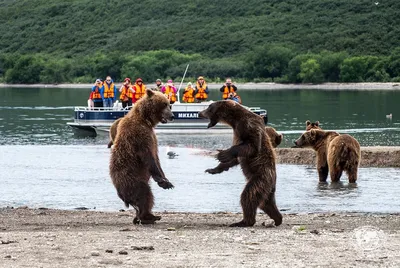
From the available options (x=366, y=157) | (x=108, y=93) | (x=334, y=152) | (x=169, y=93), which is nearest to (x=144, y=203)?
(x=334, y=152)

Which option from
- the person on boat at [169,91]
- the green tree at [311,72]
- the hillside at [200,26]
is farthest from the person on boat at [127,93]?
the hillside at [200,26]

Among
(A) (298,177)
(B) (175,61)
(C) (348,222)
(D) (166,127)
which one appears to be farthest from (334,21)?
(C) (348,222)

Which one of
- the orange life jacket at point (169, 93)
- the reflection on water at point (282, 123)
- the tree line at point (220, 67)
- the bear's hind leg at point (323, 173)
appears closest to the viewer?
the bear's hind leg at point (323, 173)

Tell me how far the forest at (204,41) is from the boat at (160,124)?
196ft

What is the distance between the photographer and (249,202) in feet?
33.7

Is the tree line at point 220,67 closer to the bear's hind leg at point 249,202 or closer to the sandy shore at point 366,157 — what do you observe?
the sandy shore at point 366,157

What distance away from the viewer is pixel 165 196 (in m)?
16.9

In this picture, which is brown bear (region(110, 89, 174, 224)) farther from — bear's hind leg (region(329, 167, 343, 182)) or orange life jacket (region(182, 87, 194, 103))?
orange life jacket (region(182, 87, 194, 103))

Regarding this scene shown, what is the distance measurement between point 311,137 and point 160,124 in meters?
17.8

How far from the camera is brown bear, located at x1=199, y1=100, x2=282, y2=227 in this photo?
10000 mm

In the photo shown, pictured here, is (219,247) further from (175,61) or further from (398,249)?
(175,61)

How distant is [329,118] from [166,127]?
11.1 meters

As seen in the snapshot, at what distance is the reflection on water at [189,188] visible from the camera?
15.7 metres

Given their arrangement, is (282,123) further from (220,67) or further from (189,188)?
(220,67)
